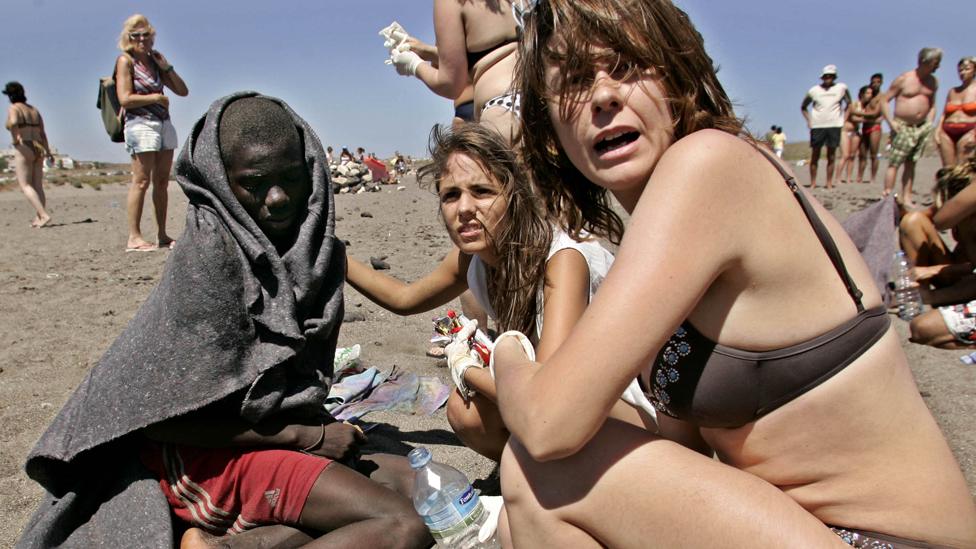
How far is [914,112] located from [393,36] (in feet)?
27.6

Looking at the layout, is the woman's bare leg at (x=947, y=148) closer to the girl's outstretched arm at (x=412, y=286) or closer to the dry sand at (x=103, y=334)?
the dry sand at (x=103, y=334)

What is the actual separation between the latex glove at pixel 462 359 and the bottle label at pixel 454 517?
365 mm

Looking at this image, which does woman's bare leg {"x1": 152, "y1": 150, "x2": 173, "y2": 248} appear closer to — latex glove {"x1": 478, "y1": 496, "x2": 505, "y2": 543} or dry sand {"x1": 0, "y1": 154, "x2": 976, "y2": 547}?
dry sand {"x1": 0, "y1": 154, "x2": 976, "y2": 547}

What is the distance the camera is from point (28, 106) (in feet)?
32.2

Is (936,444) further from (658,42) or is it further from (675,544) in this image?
(658,42)

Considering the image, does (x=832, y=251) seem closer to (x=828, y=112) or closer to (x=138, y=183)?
(x=138, y=183)

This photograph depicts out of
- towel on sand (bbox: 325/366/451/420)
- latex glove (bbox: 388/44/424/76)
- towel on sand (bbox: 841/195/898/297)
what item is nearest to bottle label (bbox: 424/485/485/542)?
towel on sand (bbox: 325/366/451/420)

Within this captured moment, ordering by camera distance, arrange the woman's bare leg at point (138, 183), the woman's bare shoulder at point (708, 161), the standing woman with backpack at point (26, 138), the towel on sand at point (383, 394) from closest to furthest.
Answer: the woman's bare shoulder at point (708, 161) < the towel on sand at point (383, 394) < the woman's bare leg at point (138, 183) < the standing woman with backpack at point (26, 138)

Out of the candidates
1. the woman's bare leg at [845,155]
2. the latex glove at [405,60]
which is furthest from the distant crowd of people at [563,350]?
the woman's bare leg at [845,155]

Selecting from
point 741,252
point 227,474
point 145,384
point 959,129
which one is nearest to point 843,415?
point 741,252

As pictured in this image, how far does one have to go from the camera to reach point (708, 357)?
61.1 inches

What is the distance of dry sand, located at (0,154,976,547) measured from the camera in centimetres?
311

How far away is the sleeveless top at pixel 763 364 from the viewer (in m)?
1.48

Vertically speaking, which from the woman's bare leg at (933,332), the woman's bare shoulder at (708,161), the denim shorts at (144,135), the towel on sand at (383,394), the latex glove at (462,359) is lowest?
the towel on sand at (383,394)
